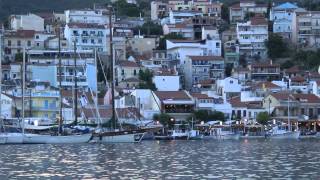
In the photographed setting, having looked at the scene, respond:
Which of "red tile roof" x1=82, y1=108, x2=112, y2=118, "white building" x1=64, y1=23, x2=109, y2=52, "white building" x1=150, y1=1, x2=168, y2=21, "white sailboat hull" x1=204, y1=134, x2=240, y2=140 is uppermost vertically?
"white building" x1=150, y1=1, x2=168, y2=21

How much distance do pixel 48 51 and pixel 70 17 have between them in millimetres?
22062

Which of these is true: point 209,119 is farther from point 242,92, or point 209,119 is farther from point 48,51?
point 48,51

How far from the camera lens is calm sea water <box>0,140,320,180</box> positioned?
3531 centimetres

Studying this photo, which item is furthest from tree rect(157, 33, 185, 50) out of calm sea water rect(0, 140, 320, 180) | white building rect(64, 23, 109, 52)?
calm sea water rect(0, 140, 320, 180)

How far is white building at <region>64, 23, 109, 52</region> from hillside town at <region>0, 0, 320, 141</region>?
0.11 m

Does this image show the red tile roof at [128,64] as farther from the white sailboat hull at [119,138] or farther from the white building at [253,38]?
the white sailboat hull at [119,138]

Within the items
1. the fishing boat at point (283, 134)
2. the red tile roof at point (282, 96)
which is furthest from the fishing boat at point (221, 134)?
the red tile roof at point (282, 96)

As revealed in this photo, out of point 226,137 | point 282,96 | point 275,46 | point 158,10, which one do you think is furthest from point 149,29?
point 226,137

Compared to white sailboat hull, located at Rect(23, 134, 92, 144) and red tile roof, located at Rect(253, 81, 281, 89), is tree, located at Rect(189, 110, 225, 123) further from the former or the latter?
white sailboat hull, located at Rect(23, 134, 92, 144)

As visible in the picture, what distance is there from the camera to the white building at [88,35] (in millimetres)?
109562

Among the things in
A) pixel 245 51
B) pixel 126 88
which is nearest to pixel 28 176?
pixel 126 88

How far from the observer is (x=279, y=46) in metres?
114

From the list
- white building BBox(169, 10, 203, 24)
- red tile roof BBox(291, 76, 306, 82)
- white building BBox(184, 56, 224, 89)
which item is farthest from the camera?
white building BBox(169, 10, 203, 24)

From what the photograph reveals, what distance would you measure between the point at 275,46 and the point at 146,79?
1936 centimetres
